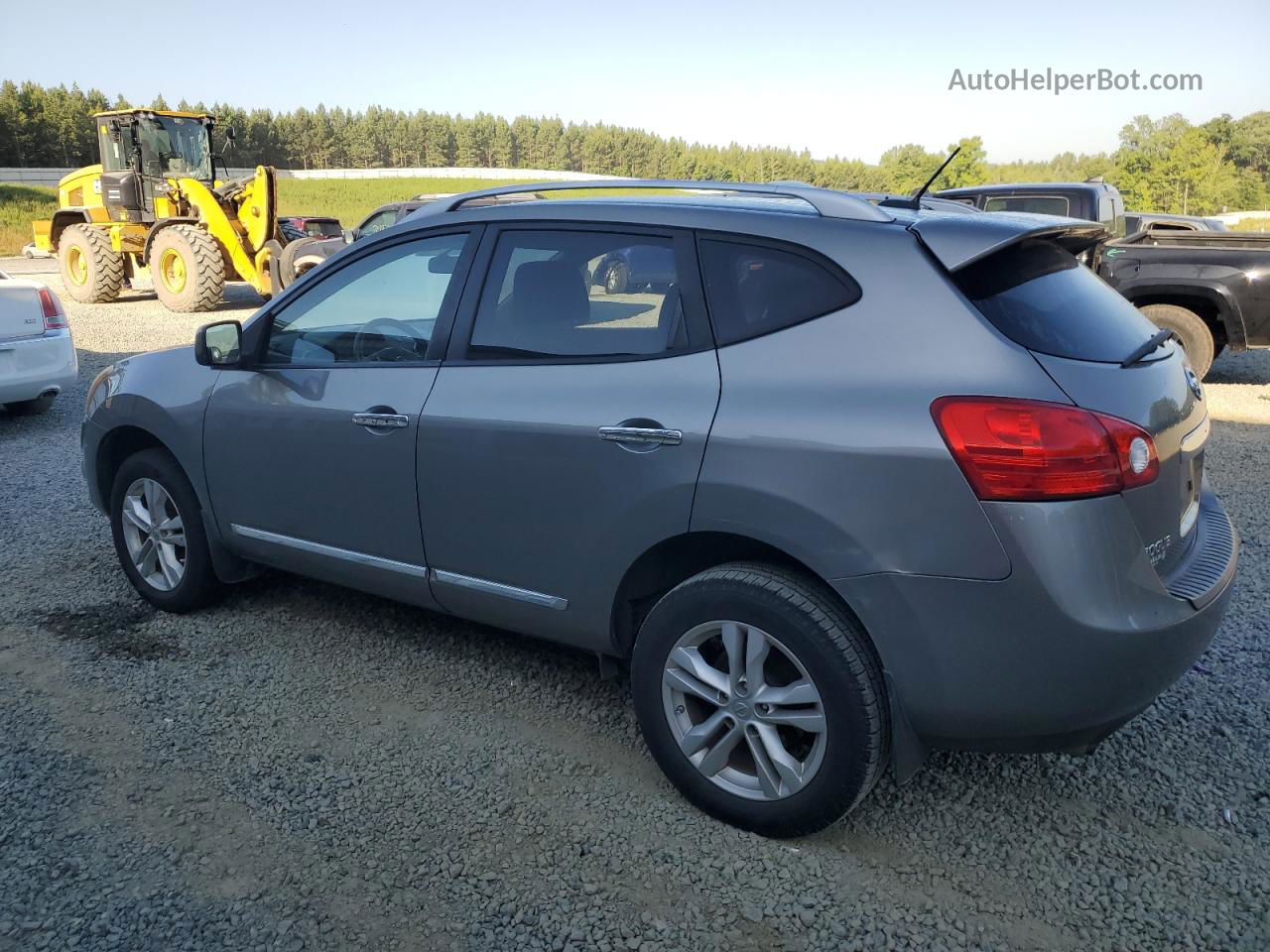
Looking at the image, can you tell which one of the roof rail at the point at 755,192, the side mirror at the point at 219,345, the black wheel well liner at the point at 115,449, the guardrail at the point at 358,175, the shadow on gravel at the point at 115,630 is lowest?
the shadow on gravel at the point at 115,630

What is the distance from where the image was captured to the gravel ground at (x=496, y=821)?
8.13ft

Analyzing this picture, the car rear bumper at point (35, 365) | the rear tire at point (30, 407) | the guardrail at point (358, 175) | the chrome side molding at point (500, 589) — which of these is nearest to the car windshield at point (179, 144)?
the rear tire at point (30, 407)

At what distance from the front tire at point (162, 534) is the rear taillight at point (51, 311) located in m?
4.70

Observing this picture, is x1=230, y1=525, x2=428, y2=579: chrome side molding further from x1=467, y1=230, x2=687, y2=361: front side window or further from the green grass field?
the green grass field

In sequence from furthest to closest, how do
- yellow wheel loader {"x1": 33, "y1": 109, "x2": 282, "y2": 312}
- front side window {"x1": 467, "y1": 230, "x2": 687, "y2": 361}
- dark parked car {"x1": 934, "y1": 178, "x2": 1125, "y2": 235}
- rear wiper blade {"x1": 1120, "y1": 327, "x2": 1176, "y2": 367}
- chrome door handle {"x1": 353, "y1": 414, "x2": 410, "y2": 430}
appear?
yellow wheel loader {"x1": 33, "y1": 109, "x2": 282, "y2": 312}
dark parked car {"x1": 934, "y1": 178, "x2": 1125, "y2": 235}
chrome door handle {"x1": 353, "y1": 414, "x2": 410, "y2": 430}
front side window {"x1": 467, "y1": 230, "x2": 687, "y2": 361}
rear wiper blade {"x1": 1120, "y1": 327, "x2": 1176, "y2": 367}

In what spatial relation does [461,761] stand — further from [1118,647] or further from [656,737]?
[1118,647]

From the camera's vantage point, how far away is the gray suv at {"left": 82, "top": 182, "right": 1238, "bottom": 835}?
236 cm

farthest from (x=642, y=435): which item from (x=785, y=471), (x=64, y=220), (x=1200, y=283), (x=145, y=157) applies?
(x=64, y=220)

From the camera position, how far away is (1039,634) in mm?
2330

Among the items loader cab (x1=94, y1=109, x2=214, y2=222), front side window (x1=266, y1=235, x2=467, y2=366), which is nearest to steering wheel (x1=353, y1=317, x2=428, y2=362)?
front side window (x1=266, y1=235, x2=467, y2=366)

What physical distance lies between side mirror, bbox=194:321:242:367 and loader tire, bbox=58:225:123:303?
15944 millimetres

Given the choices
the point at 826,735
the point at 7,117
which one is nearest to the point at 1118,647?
the point at 826,735

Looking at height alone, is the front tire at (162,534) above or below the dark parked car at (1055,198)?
below

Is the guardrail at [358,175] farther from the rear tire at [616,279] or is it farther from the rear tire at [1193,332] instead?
the rear tire at [616,279]
